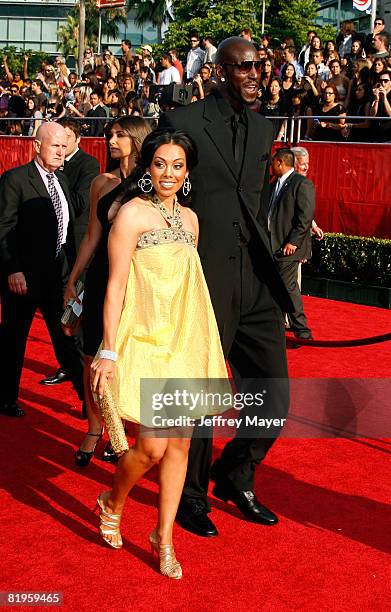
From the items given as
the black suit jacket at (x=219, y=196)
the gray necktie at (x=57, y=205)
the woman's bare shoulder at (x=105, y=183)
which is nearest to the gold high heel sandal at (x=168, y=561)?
the black suit jacket at (x=219, y=196)

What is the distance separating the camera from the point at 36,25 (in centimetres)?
9962

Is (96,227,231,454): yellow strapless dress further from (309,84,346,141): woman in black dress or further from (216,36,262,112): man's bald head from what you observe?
(309,84,346,141): woman in black dress

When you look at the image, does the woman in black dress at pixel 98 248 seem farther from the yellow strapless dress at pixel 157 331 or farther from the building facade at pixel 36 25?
the building facade at pixel 36 25

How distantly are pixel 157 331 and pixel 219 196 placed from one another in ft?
2.77

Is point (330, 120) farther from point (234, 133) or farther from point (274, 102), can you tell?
point (234, 133)

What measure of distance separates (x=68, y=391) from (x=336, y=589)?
371cm

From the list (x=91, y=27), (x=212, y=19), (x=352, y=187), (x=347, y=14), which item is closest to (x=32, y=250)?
(x=352, y=187)

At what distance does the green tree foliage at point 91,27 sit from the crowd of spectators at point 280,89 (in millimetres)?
69572

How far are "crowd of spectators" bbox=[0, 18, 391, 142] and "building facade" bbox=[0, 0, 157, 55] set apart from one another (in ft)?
260

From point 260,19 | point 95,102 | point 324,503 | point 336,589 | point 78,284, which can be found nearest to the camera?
point 336,589

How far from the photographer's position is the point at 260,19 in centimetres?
6306

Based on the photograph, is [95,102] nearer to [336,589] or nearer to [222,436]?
[222,436]

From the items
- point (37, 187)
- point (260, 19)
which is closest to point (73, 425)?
point (37, 187)

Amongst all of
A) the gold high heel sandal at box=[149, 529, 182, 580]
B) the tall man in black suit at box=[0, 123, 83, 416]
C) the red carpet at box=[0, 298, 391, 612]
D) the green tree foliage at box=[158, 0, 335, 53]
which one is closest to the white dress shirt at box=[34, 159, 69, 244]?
the tall man in black suit at box=[0, 123, 83, 416]
